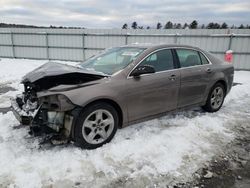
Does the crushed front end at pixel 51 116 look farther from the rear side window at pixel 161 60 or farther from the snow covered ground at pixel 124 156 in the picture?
the rear side window at pixel 161 60

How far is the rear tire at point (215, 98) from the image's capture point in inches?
206

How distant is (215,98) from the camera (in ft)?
17.6

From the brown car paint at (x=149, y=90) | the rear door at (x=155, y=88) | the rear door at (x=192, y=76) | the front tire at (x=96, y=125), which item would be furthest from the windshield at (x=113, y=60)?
the rear door at (x=192, y=76)

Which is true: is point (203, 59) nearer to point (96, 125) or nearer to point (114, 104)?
point (114, 104)

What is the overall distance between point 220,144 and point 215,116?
4.50 ft

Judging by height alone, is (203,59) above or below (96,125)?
above

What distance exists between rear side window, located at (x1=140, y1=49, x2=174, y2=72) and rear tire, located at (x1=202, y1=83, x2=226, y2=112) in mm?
1448

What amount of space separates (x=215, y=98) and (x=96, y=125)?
3.18m

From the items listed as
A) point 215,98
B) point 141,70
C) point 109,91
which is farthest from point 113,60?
point 215,98

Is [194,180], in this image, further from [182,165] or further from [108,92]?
[108,92]

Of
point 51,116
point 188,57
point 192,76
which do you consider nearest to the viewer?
point 51,116

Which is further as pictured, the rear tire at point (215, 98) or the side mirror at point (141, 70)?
the rear tire at point (215, 98)

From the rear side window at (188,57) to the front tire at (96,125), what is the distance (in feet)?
6.24

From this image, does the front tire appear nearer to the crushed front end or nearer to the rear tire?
the crushed front end
